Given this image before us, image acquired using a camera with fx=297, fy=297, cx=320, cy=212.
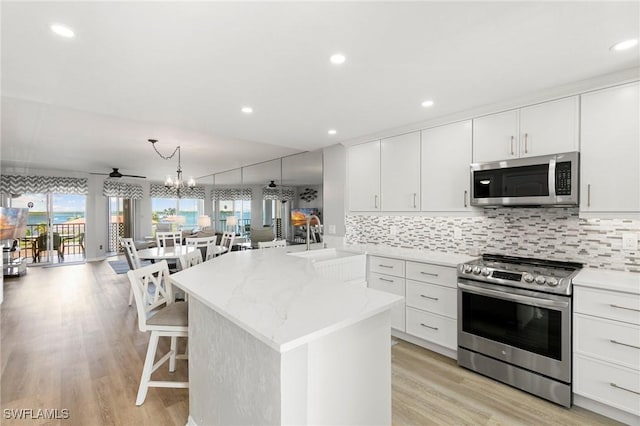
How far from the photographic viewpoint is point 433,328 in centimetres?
278

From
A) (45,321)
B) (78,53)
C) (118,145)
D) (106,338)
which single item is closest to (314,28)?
(78,53)

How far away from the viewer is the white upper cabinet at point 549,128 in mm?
2227

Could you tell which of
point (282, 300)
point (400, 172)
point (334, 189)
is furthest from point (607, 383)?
point (334, 189)

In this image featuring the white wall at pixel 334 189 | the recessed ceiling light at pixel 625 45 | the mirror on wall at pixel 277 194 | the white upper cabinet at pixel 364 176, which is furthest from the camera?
the mirror on wall at pixel 277 194

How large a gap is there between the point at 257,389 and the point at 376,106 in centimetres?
234

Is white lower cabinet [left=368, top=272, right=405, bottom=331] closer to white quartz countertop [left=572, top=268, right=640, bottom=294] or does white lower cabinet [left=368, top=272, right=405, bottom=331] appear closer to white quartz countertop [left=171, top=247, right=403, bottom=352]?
white quartz countertop [left=171, top=247, right=403, bottom=352]

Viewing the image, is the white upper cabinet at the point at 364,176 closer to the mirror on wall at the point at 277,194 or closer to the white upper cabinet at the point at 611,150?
the mirror on wall at the point at 277,194

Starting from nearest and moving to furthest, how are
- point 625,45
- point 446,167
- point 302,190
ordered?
point 625,45, point 446,167, point 302,190

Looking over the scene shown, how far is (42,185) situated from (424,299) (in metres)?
9.53

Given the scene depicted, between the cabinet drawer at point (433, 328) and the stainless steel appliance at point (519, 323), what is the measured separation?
11cm

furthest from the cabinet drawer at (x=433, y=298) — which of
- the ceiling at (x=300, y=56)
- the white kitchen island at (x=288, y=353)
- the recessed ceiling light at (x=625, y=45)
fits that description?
the recessed ceiling light at (x=625, y=45)

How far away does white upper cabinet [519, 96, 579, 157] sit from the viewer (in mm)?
2227

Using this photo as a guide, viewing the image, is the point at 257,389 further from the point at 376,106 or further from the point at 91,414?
the point at 376,106

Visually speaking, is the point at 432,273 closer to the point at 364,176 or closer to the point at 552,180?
the point at 552,180
